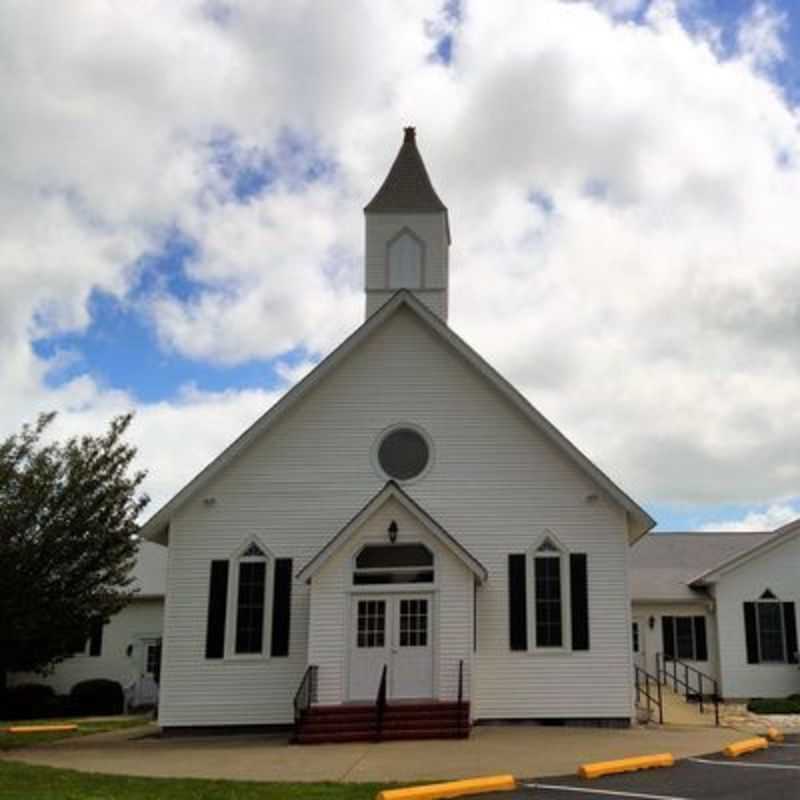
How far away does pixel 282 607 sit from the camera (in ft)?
62.6

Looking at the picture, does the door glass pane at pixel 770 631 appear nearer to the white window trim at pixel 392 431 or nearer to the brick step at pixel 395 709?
the white window trim at pixel 392 431

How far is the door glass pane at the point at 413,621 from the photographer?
707 inches

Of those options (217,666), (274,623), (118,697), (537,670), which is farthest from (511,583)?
(118,697)

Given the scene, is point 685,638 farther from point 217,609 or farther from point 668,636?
point 217,609

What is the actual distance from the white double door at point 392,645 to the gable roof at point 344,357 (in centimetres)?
387

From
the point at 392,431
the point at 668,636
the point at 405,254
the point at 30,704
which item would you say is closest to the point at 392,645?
the point at 392,431

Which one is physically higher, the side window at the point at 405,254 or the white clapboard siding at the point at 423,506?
the side window at the point at 405,254

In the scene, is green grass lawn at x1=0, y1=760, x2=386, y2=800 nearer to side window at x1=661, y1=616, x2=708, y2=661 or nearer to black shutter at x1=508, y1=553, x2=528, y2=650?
black shutter at x1=508, y1=553, x2=528, y2=650

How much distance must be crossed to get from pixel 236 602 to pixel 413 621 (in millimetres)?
3528

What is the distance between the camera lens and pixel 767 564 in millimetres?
27938

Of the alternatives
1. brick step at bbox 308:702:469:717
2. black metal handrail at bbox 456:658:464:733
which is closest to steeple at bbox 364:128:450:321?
black metal handrail at bbox 456:658:464:733

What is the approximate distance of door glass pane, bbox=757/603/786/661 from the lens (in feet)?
89.9

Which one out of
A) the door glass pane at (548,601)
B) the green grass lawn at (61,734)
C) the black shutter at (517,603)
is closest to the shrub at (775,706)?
the door glass pane at (548,601)

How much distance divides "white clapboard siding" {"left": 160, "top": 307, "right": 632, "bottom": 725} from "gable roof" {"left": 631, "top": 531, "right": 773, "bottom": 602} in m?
11.2
